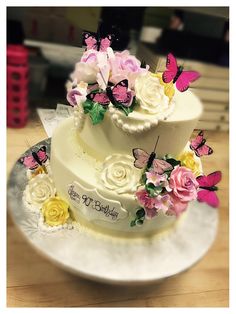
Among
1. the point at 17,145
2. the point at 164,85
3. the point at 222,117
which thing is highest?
the point at 164,85

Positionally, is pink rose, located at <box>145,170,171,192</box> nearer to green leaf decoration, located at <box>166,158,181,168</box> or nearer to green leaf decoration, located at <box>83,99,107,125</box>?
green leaf decoration, located at <box>166,158,181,168</box>

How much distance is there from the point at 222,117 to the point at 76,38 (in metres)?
0.51

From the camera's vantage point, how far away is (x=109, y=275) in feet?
3.00

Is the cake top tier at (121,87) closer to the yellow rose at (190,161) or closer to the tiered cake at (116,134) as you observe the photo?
the tiered cake at (116,134)

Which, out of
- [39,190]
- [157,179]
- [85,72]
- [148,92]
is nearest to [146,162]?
[157,179]

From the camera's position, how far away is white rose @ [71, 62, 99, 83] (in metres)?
0.87

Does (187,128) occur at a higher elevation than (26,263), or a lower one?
higher

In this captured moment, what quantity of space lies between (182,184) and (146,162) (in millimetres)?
112

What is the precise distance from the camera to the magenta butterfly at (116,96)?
85 cm

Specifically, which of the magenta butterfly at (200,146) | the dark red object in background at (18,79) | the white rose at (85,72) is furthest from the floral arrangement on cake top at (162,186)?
the dark red object in background at (18,79)

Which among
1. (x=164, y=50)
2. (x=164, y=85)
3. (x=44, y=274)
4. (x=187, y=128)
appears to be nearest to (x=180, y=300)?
(x=44, y=274)

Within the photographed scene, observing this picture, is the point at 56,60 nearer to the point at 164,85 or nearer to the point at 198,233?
the point at 164,85

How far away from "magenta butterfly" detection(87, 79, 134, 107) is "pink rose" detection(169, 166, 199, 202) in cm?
22

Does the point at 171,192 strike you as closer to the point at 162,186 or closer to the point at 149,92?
the point at 162,186
